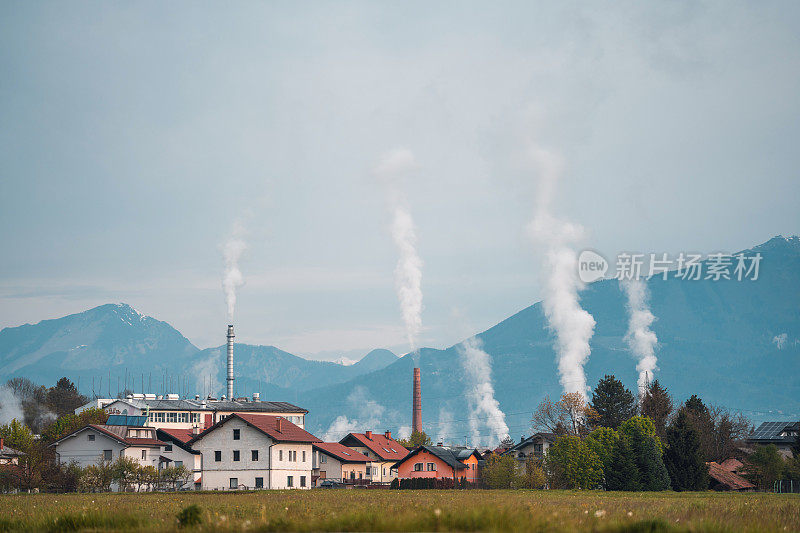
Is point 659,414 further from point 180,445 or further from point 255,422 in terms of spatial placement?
point 180,445

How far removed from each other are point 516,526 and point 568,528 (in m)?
0.98

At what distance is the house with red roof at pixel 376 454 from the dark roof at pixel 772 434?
54567 mm

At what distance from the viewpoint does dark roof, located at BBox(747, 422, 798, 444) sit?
434 feet

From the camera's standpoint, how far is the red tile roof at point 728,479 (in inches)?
3317

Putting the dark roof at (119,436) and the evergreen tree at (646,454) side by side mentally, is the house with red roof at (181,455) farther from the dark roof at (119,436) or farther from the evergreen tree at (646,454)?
the evergreen tree at (646,454)

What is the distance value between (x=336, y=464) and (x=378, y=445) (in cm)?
1886

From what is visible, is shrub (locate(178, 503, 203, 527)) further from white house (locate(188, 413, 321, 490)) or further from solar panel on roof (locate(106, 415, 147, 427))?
solar panel on roof (locate(106, 415, 147, 427))

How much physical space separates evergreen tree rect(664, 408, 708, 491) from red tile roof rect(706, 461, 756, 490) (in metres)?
4.06

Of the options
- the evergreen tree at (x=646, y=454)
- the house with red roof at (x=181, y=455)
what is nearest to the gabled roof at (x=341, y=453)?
the house with red roof at (x=181, y=455)

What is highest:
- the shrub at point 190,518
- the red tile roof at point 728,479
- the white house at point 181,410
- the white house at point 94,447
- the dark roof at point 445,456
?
the white house at point 181,410

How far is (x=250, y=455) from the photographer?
289 feet

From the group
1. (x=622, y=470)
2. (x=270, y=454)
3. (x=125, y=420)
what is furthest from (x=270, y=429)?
(x=125, y=420)

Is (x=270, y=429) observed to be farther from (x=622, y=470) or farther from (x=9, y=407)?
(x=9, y=407)

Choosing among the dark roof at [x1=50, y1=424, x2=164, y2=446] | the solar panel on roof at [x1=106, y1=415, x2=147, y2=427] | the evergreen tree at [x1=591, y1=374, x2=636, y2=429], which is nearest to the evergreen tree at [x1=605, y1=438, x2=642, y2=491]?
the evergreen tree at [x1=591, y1=374, x2=636, y2=429]
